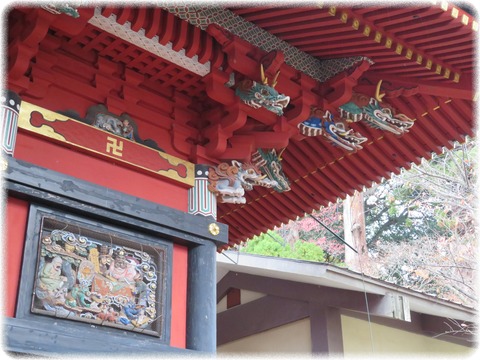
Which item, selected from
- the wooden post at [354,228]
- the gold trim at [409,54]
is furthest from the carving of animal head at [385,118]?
the wooden post at [354,228]

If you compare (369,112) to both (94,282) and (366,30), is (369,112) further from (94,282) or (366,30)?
(94,282)

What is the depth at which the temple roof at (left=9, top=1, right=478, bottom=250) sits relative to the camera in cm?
482

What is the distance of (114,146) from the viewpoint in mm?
5012

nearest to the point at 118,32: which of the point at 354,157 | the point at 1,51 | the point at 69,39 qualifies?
the point at 69,39

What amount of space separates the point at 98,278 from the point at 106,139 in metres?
1.09

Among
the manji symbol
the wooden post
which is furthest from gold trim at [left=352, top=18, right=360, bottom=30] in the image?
the wooden post

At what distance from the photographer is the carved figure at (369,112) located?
575cm

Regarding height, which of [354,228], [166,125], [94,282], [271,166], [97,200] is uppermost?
[354,228]

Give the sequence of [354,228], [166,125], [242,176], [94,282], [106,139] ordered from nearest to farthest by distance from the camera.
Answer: [94,282], [106,139], [166,125], [242,176], [354,228]

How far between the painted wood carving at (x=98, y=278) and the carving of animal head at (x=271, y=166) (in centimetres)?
134

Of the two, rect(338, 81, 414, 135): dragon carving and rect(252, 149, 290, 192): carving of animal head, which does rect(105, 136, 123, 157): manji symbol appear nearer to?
rect(252, 149, 290, 192): carving of animal head

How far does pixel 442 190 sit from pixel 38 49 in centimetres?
1290

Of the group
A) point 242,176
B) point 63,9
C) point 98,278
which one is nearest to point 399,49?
point 242,176

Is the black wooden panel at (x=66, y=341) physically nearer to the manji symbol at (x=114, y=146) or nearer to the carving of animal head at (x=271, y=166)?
the manji symbol at (x=114, y=146)
